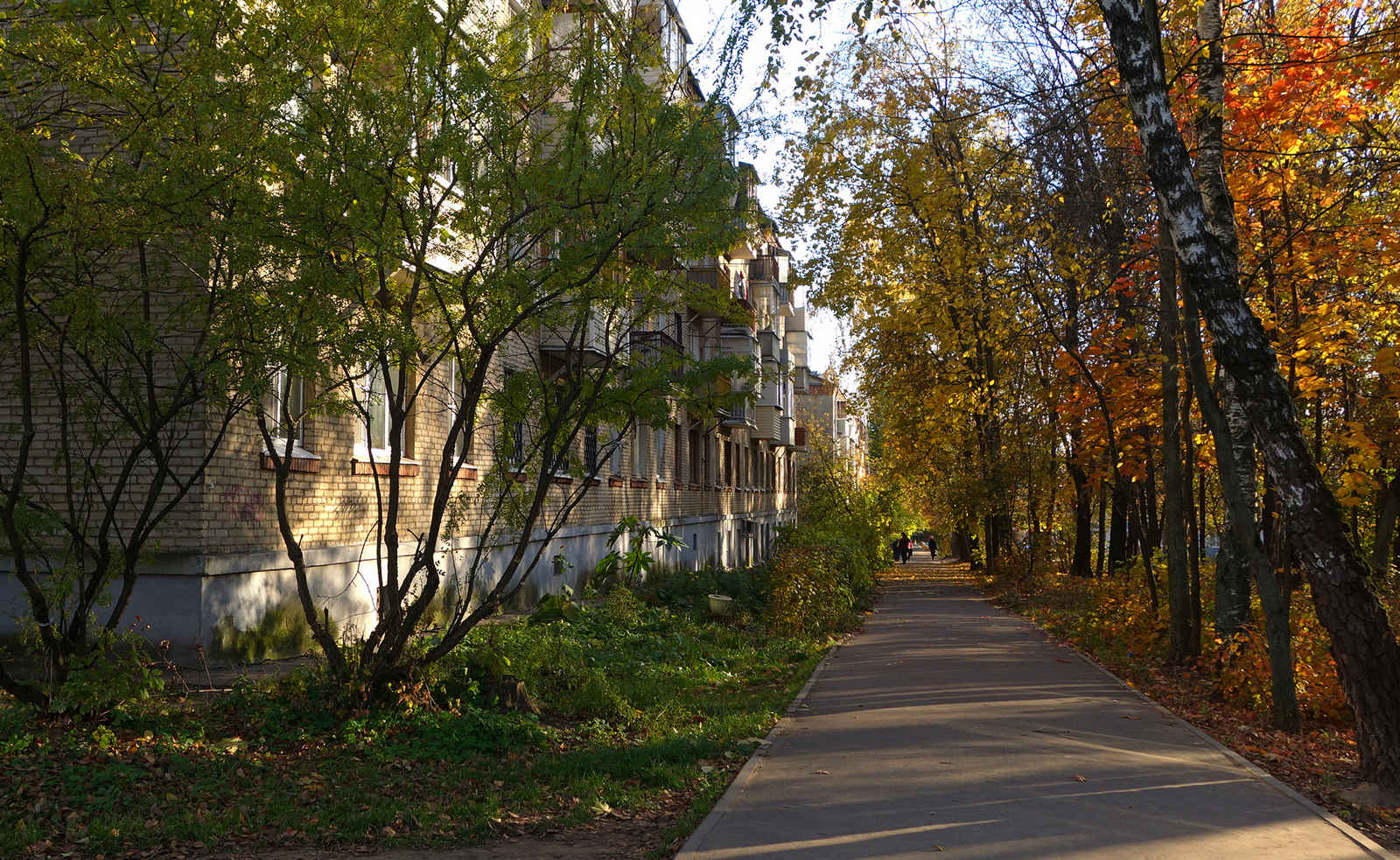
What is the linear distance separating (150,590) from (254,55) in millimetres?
5006

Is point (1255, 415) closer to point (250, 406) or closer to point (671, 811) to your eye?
point (671, 811)

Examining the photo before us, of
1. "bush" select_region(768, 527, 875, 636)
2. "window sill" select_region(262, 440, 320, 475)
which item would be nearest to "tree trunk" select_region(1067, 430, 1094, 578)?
"bush" select_region(768, 527, 875, 636)

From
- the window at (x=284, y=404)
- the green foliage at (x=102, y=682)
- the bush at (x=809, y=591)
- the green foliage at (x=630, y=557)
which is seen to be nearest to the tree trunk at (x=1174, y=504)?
the bush at (x=809, y=591)

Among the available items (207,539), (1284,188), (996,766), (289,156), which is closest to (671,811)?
(996,766)

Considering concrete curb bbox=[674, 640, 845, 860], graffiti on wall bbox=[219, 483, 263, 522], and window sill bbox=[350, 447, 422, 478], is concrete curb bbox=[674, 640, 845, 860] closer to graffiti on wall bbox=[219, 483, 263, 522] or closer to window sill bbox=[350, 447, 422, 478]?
window sill bbox=[350, 447, 422, 478]

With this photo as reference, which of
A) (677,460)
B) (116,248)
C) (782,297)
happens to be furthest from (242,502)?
(782,297)

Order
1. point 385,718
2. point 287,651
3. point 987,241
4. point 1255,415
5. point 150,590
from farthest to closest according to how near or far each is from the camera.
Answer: point 987,241 < point 287,651 < point 150,590 < point 385,718 < point 1255,415

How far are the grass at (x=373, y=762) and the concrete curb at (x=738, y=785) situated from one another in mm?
128

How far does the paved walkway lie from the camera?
564 centimetres

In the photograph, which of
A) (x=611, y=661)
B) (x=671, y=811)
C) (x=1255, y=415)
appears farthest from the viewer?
(x=611, y=661)

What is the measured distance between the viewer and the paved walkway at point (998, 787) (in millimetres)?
5645

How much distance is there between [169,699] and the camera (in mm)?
8320

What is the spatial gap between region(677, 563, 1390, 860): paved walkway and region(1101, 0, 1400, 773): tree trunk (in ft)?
2.86

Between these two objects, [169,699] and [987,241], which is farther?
[987,241]
